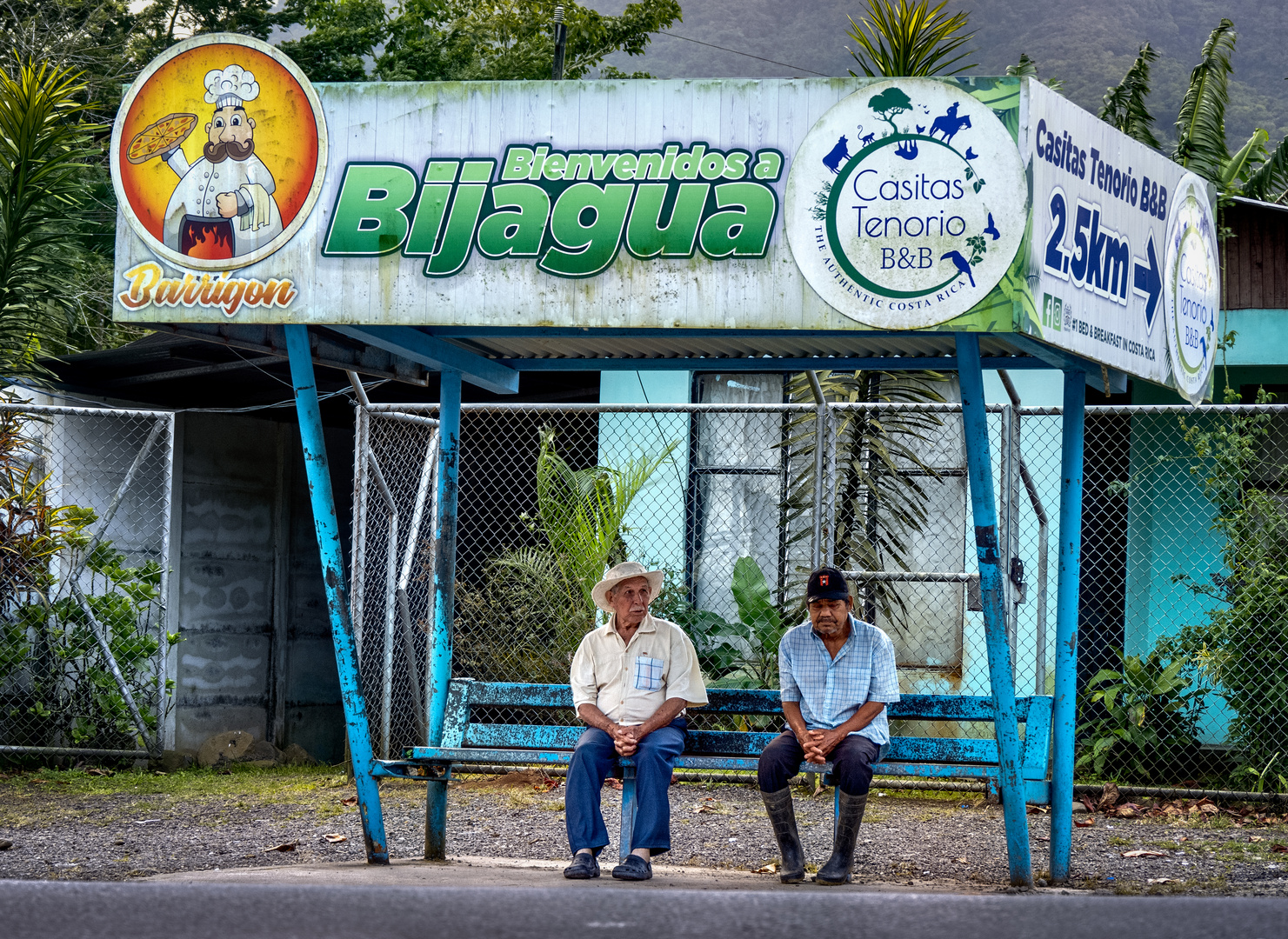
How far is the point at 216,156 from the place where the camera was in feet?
17.6

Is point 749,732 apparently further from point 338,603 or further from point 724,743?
point 338,603

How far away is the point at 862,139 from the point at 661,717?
2.53 metres

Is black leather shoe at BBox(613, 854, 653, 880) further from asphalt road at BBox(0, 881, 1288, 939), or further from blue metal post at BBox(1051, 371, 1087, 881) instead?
blue metal post at BBox(1051, 371, 1087, 881)


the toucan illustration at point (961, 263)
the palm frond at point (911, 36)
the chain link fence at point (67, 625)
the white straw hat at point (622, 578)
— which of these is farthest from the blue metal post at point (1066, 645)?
the chain link fence at point (67, 625)

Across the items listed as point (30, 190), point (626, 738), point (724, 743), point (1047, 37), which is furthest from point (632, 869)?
point (1047, 37)

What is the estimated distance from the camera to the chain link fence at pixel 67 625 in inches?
370

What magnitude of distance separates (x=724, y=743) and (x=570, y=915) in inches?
89.3

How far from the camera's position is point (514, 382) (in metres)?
7.00

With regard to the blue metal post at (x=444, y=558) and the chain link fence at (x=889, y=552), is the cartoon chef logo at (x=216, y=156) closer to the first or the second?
the blue metal post at (x=444, y=558)

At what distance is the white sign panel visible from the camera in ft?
16.0

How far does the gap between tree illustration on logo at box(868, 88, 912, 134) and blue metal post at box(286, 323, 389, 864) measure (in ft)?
8.05

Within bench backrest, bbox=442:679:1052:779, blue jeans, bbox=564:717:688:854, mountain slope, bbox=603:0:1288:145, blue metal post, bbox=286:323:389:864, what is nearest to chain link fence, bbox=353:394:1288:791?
bench backrest, bbox=442:679:1052:779

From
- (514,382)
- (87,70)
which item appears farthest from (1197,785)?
(87,70)

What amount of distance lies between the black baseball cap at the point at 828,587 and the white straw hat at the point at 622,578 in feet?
2.31
